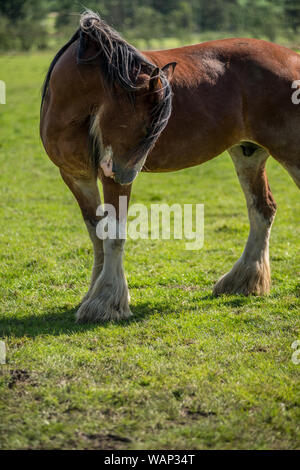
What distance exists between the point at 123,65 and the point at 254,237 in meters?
2.29

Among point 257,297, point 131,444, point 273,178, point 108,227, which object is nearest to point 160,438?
point 131,444

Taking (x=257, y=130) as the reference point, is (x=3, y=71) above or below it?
above

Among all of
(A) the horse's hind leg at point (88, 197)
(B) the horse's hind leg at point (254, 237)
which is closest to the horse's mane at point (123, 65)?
(A) the horse's hind leg at point (88, 197)

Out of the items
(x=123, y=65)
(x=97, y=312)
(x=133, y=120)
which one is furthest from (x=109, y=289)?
(x=123, y=65)

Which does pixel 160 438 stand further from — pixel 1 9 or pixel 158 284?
pixel 1 9

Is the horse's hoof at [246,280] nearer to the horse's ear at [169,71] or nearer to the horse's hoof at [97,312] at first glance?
the horse's hoof at [97,312]

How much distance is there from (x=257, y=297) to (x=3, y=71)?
26873 mm

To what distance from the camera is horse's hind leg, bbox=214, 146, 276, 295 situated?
554 centimetres

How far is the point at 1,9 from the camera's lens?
27.0 metres

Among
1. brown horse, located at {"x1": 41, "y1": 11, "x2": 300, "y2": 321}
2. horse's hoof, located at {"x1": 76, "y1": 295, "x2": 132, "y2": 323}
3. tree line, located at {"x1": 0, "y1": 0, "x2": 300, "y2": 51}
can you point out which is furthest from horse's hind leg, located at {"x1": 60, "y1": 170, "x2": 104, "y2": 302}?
tree line, located at {"x1": 0, "y1": 0, "x2": 300, "y2": 51}

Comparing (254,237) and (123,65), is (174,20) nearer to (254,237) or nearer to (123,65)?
(254,237)

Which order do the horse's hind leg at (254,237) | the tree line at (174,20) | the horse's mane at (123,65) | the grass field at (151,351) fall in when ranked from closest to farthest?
the grass field at (151,351) < the horse's mane at (123,65) < the horse's hind leg at (254,237) < the tree line at (174,20)

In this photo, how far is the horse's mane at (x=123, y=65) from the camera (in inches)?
165
